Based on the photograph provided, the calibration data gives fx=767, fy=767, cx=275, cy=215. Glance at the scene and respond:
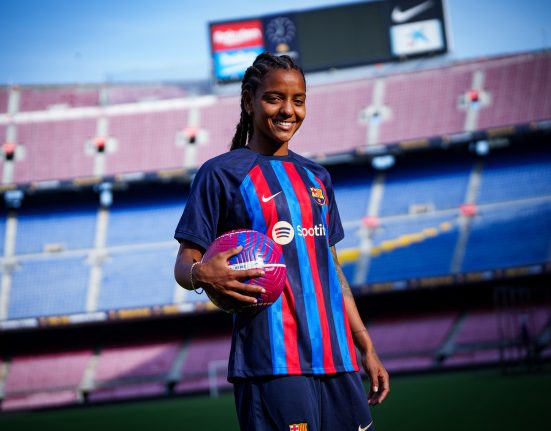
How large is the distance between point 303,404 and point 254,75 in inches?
46.9

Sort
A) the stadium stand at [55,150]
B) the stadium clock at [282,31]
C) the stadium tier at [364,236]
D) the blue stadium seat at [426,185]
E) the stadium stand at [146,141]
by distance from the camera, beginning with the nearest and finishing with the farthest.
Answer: the stadium tier at [364,236] → the blue stadium seat at [426,185] → the stadium stand at [55,150] → the stadium stand at [146,141] → the stadium clock at [282,31]

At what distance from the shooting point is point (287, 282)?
2592 millimetres

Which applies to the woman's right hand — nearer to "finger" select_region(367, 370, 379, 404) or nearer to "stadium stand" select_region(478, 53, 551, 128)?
"finger" select_region(367, 370, 379, 404)

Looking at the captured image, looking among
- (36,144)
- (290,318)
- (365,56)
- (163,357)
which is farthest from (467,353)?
(290,318)

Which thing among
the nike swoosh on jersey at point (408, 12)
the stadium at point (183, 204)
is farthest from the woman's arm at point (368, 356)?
the nike swoosh on jersey at point (408, 12)

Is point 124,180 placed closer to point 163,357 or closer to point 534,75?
point 163,357

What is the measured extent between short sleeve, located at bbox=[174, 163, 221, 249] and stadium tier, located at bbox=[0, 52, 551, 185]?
22.7 meters

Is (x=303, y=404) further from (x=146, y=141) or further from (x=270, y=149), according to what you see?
(x=146, y=141)

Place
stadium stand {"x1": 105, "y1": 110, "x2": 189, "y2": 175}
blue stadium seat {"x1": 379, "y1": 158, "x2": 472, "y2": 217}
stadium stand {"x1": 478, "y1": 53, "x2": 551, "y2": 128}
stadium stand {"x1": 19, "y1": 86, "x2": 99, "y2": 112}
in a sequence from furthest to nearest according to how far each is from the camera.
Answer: stadium stand {"x1": 19, "y1": 86, "x2": 99, "y2": 112} → stadium stand {"x1": 105, "y1": 110, "x2": 189, "y2": 175} → stadium stand {"x1": 478, "y1": 53, "x2": 551, "y2": 128} → blue stadium seat {"x1": 379, "y1": 158, "x2": 472, "y2": 217}

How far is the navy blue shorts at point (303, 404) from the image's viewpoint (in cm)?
243

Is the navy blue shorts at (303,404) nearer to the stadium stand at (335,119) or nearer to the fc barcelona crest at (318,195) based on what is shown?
the fc barcelona crest at (318,195)

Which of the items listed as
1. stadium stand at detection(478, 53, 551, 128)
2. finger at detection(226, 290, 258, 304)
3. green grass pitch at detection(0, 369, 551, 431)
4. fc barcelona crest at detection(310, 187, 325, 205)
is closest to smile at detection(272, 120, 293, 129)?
fc barcelona crest at detection(310, 187, 325, 205)

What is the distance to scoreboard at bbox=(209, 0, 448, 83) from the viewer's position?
27797mm

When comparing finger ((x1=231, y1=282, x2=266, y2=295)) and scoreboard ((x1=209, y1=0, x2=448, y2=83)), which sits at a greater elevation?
scoreboard ((x1=209, y1=0, x2=448, y2=83))
